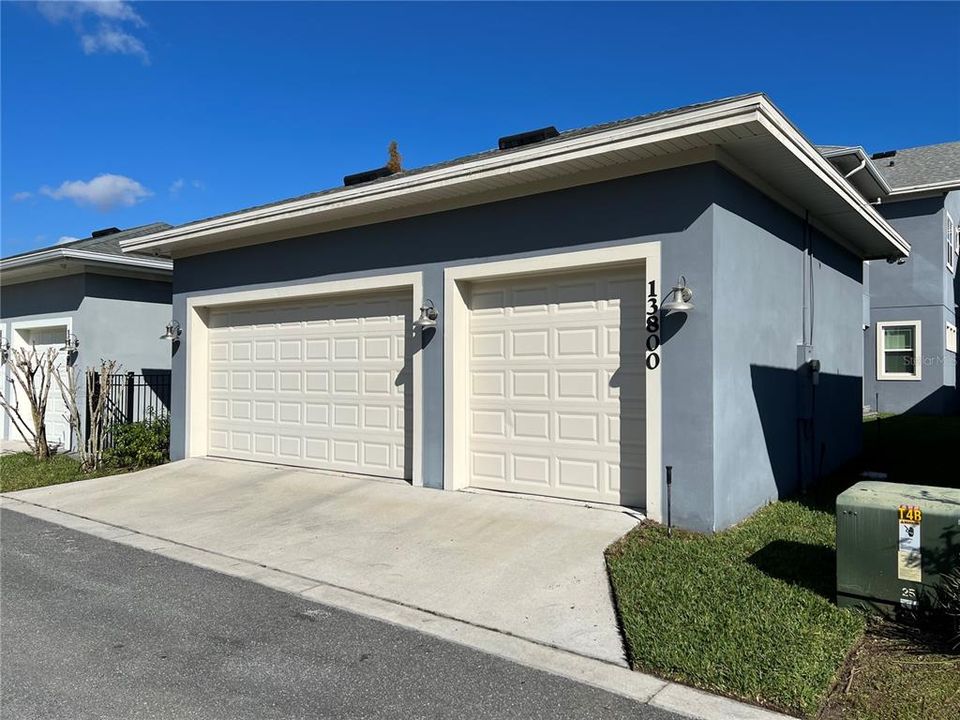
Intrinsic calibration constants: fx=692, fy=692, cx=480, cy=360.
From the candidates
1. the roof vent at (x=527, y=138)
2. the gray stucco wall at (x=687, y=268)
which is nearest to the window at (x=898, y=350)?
the gray stucco wall at (x=687, y=268)

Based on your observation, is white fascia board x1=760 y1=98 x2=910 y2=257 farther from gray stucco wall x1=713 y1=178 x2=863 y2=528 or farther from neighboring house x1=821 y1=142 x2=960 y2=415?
neighboring house x1=821 y1=142 x2=960 y2=415

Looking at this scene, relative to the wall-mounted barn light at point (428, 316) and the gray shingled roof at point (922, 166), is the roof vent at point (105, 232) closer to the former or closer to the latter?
the wall-mounted barn light at point (428, 316)

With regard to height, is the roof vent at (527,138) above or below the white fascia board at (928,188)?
below

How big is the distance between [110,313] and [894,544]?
527 inches

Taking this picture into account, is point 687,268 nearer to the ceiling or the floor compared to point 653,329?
nearer to the ceiling

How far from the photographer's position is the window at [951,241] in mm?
19594

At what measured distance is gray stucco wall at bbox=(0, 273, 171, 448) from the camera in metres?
13.0

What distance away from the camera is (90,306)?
13039 millimetres

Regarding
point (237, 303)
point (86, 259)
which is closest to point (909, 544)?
point (237, 303)

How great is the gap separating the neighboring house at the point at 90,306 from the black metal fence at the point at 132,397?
0.18 meters

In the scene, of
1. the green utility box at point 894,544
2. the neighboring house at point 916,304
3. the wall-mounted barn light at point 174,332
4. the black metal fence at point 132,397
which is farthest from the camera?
the neighboring house at point 916,304

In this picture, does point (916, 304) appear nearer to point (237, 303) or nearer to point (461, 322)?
point (461, 322)

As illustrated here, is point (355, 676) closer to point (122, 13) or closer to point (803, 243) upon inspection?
point (803, 243)

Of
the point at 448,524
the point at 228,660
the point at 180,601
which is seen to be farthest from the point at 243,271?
the point at 228,660
